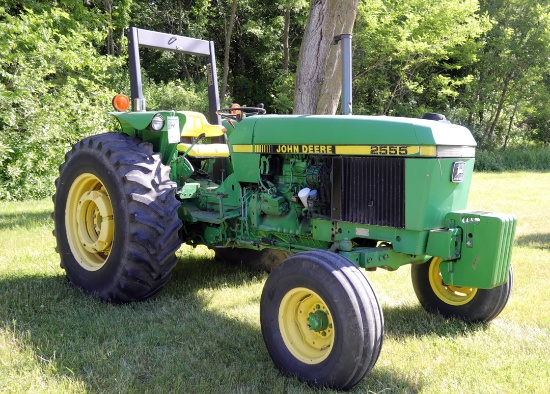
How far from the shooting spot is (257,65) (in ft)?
76.1

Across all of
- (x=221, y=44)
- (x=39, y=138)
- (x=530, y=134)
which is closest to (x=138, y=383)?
(x=39, y=138)

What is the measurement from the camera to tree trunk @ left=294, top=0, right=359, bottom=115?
7645mm

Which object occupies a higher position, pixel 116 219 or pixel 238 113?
pixel 238 113

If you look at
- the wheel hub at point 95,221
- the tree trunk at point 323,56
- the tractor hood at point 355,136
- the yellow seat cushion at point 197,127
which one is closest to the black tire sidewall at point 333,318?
the tractor hood at point 355,136

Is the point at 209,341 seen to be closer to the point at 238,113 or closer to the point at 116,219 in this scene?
the point at 116,219

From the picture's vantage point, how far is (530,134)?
1001 inches

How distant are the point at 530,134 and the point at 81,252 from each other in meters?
25.2

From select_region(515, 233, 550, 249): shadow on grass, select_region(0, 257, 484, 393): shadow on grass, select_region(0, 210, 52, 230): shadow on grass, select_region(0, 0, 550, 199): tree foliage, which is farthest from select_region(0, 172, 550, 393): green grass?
select_region(0, 0, 550, 199): tree foliage

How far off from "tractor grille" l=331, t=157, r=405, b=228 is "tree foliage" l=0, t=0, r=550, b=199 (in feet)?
27.2

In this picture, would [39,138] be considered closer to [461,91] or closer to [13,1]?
[13,1]

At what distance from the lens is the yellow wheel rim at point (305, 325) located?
3076 millimetres

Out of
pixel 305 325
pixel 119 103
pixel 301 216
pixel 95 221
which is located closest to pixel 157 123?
pixel 119 103

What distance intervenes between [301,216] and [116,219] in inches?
55.2

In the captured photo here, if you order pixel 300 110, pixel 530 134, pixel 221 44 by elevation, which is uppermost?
pixel 221 44
